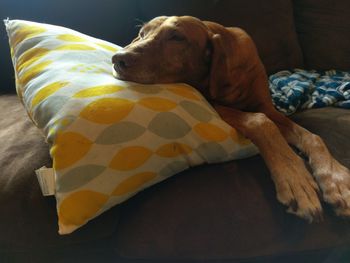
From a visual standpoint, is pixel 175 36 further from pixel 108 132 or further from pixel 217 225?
pixel 217 225

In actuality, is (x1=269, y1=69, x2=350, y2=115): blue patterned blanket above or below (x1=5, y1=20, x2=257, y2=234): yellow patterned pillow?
below

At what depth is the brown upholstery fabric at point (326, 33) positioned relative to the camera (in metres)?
1.77

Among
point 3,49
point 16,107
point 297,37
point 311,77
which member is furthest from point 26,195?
point 297,37

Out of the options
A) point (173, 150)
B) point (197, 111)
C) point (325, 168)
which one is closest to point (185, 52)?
point (197, 111)

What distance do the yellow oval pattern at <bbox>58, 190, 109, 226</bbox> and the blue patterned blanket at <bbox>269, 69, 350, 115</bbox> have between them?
2.76 ft

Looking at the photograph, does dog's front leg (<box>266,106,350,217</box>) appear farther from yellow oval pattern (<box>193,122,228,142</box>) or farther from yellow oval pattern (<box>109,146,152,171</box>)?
yellow oval pattern (<box>109,146,152,171</box>)

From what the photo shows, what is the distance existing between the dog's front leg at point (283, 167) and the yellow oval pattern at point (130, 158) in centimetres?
28

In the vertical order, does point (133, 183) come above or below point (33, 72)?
below

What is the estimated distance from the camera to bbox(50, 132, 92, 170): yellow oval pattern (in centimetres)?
79

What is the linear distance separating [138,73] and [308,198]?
53 centimetres

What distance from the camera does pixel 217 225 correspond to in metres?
0.86

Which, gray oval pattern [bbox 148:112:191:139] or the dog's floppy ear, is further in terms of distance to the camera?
the dog's floppy ear

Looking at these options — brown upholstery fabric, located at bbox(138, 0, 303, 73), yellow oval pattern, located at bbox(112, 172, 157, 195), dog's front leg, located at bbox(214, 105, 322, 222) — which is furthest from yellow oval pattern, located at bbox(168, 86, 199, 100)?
brown upholstery fabric, located at bbox(138, 0, 303, 73)

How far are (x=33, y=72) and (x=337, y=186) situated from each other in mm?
790
